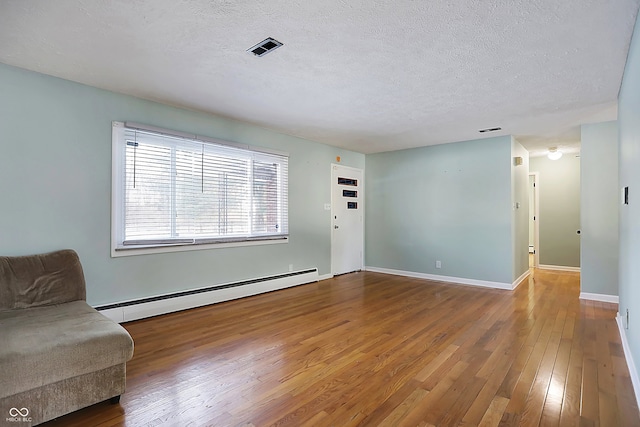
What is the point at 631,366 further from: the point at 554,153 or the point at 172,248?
the point at 554,153

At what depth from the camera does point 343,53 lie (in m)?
2.53

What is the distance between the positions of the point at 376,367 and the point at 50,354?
6.88 feet

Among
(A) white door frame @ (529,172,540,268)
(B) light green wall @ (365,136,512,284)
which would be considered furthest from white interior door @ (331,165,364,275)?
(A) white door frame @ (529,172,540,268)

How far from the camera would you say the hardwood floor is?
1875 millimetres

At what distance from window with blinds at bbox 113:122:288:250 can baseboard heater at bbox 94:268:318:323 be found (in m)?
0.61

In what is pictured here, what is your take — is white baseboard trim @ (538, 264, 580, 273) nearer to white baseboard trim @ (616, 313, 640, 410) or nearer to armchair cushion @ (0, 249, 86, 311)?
white baseboard trim @ (616, 313, 640, 410)

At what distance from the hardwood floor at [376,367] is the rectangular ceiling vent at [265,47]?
2.47 metres

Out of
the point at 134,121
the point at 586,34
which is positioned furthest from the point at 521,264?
the point at 134,121

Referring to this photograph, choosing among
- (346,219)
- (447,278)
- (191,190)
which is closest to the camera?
(191,190)

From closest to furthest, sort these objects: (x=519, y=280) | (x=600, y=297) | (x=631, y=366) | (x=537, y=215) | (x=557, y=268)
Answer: (x=631, y=366)
(x=600, y=297)
(x=519, y=280)
(x=557, y=268)
(x=537, y=215)

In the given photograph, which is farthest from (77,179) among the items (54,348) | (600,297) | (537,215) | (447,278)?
(537,215)

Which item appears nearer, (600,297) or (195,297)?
(195,297)

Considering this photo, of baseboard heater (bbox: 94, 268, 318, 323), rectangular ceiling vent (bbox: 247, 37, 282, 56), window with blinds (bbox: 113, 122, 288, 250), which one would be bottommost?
baseboard heater (bbox: 94, 268, 318, 323)

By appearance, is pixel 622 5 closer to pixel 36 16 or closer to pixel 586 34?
pixel 586 34
